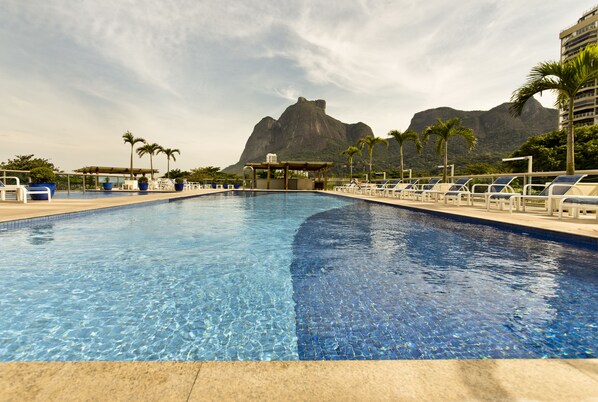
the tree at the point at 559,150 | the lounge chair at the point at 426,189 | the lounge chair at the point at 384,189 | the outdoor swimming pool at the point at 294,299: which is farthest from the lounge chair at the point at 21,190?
the tree at the point at 559,150

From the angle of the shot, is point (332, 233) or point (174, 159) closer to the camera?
point (332, 233)

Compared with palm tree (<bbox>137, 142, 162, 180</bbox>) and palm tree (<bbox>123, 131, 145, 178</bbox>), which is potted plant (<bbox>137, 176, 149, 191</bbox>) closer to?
palm tree (<bbox>123, 131, 145, 178</bbox>)

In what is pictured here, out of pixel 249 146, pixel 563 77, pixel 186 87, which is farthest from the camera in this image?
pixel 249 146

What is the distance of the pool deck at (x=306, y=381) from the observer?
1007 mm

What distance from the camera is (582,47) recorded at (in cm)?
5731

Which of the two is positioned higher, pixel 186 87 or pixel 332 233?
pixel 186 87

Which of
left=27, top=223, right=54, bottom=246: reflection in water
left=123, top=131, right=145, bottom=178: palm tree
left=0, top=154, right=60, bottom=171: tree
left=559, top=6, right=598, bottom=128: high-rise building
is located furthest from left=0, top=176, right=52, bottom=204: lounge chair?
left=559, top=6, right=598, bottom=128: high-rise building

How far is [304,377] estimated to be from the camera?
1126 mm

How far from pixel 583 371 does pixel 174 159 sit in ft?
136

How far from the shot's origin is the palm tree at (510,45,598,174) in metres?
7.61

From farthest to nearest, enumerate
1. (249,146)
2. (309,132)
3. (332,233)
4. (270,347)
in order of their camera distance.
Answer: (249,146), (309,132), (332,233), (270,347)

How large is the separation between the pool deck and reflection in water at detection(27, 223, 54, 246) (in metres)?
5.00

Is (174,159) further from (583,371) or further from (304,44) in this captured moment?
(583,371)

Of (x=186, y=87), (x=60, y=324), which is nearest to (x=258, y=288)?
(x=60, y=324)
